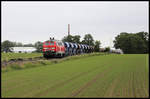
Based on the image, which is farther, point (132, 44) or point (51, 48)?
point (132, 44)

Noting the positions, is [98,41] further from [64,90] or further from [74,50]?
[64,90]

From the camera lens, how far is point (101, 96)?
926 cm

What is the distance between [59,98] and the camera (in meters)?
8.88

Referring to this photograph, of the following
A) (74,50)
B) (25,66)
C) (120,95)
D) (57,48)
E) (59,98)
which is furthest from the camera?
(74,50)

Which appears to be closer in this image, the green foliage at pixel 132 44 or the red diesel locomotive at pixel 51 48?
the red diesel locomotive at pixel 51 48

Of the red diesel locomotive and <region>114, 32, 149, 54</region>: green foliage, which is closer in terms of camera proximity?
the red diesel locomotive

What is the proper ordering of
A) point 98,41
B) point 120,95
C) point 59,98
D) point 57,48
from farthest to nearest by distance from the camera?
point 98,41 < point 57,48 < point 120,95 < point 59,98

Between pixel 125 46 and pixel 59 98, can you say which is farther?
pixel 125 46

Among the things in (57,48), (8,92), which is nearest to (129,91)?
(8,92)

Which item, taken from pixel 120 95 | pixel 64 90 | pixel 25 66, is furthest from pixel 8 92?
pixel 25 66

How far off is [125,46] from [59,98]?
441 ft

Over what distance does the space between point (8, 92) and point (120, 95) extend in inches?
181

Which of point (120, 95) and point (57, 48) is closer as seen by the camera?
point (120, 95)

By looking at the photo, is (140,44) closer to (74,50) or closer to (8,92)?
(74,50)
